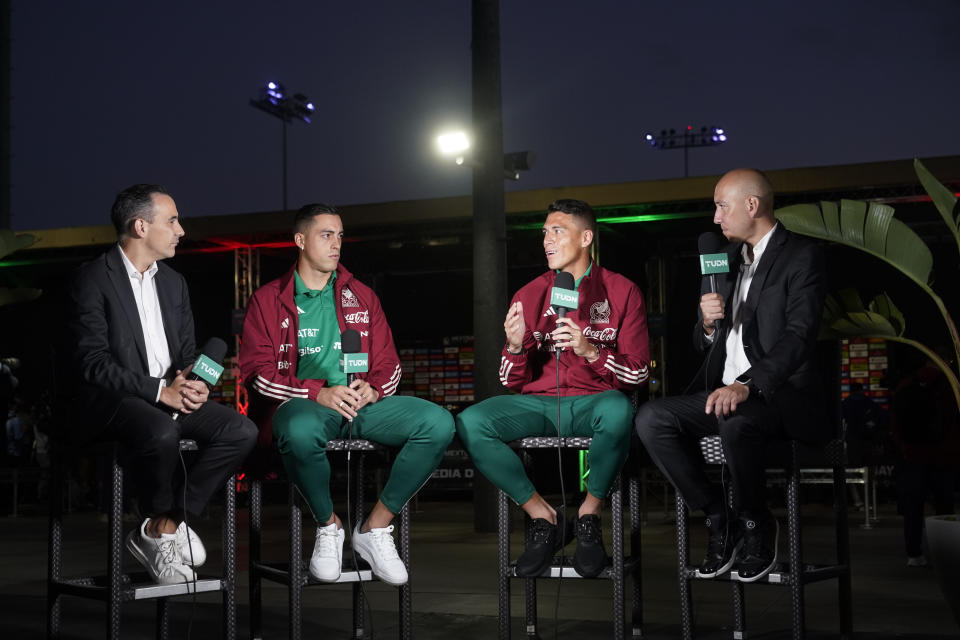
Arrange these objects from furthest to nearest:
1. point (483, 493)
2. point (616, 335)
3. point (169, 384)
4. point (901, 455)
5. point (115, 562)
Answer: point (483, 493), point (901, 455), point (616, 335), point (169, 384), point (115, 562)

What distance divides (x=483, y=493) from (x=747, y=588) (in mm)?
3754

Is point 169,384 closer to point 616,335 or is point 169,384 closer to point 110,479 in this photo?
point 110,479

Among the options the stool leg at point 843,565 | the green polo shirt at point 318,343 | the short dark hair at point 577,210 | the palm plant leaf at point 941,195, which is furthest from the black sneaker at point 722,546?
the palm plant leaf at point 941,195

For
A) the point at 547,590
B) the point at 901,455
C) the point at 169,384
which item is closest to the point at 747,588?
the point at 547,590

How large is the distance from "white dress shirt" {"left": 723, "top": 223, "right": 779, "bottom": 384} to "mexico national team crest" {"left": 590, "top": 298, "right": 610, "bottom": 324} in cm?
45

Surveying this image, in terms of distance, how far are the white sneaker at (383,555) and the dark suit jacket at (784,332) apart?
1.20m

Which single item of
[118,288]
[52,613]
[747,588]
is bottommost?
[747,588]

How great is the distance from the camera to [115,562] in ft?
10.9

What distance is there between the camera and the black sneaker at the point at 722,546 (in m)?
3.49

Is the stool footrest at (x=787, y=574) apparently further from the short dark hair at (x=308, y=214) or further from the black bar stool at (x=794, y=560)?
the short dark hair at (x=308, y=214)

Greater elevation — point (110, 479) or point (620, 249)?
point (620, 249)

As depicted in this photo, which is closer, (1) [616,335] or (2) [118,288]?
(2) [118,288]

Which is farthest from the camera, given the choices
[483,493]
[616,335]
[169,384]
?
[483,493]

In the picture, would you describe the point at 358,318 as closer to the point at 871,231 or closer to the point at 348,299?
the point at 348,299
